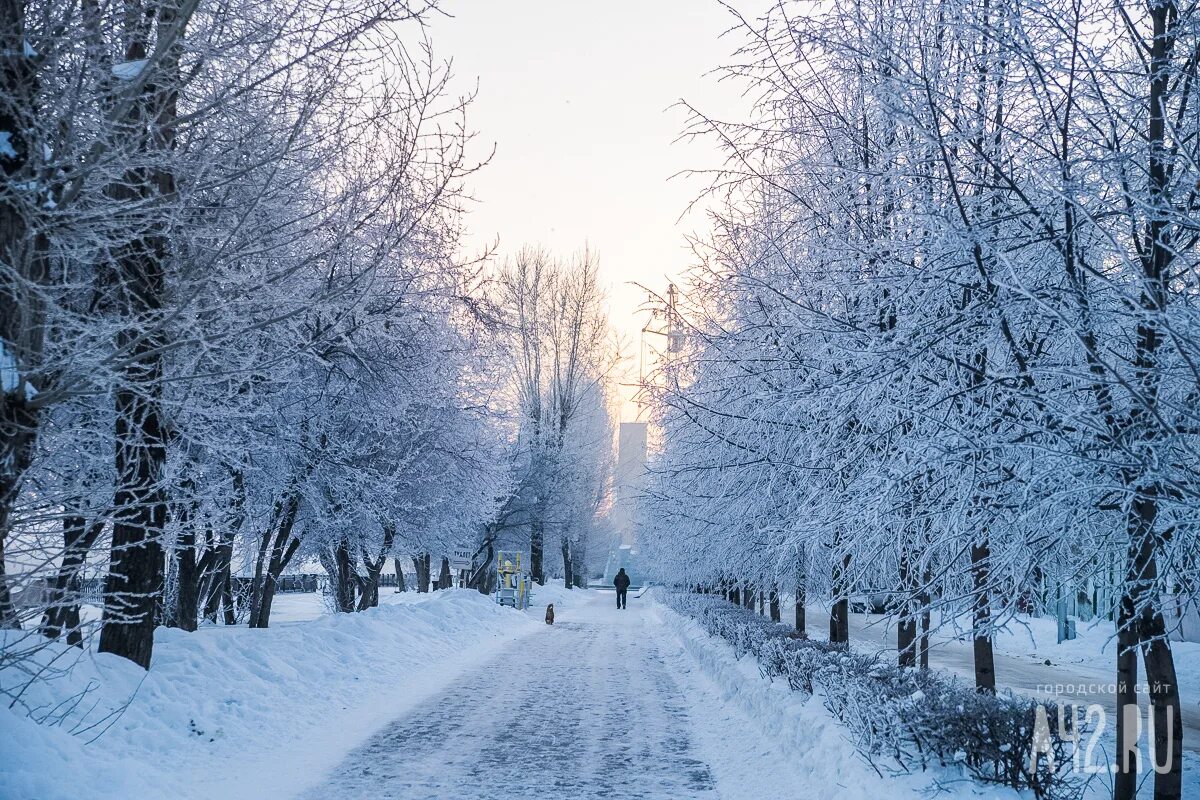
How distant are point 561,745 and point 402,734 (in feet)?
5.91

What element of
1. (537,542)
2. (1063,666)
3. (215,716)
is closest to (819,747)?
(215,716)

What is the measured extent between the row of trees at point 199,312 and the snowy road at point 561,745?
2818mm

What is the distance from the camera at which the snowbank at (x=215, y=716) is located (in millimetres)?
6262

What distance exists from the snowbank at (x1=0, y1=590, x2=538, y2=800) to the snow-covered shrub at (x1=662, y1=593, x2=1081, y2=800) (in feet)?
15.3

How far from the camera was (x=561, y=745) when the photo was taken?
9.64 metres

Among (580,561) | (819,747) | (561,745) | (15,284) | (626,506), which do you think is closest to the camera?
(15,284)

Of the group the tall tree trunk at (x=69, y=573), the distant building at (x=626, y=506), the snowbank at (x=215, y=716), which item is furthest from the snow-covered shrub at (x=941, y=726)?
the distant building at (x=626, y=506)

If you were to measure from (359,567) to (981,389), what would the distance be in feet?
71.7

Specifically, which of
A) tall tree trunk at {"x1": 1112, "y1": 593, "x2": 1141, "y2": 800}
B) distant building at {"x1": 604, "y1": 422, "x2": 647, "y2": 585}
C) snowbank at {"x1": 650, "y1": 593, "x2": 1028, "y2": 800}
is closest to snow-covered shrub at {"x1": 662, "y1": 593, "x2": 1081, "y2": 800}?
snowbank at {"x1": 650, "y1": 593, "x2": 1028, "y2": 800}

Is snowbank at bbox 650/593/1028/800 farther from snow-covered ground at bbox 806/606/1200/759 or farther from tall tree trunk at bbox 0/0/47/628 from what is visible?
tall tree trunk at bbox 0/0/47/628

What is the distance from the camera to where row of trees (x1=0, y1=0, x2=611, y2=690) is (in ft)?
17.7

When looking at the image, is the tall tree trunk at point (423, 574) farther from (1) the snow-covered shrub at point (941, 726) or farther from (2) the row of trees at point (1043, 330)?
(2) the row of trees at point (1043, 330)

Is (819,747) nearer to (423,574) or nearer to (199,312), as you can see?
(199,312)

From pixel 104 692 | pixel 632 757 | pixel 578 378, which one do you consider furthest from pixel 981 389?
pixel 578 378
